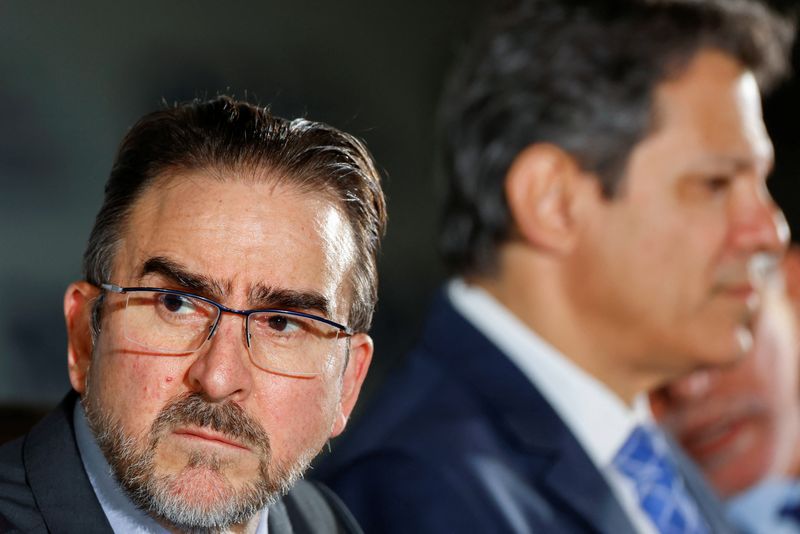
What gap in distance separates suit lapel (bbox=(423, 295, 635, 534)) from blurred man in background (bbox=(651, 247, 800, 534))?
0.47 m

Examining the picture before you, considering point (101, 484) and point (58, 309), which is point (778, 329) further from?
point (101, 484)

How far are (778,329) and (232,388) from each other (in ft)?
3.97

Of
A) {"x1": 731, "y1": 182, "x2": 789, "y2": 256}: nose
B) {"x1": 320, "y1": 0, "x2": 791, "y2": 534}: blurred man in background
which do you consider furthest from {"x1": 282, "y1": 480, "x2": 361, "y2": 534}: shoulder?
{"x1": 731, "y1": 182, "x2": 789, "y2": 256}: nose

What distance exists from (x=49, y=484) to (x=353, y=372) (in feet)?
0.76

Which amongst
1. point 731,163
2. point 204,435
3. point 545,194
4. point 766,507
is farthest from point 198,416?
point 766,507

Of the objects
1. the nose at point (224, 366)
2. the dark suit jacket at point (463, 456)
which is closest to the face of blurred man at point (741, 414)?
the dark suit jacket at point (463, 456)

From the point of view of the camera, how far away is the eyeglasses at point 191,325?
0.77m

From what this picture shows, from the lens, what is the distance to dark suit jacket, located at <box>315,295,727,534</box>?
1103 mm

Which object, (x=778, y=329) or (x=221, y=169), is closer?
(x=221, y=169)

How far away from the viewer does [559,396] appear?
4.21 feet

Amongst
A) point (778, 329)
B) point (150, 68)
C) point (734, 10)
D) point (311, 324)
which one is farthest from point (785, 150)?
point (311, 324)

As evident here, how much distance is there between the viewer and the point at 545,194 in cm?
130

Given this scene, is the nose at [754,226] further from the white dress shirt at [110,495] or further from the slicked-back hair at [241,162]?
the white dress shirt at [110,495]

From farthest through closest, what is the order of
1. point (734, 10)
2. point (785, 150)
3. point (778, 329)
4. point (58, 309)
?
point (785, 150)
point (778, 329)
point (58, 309)
point (734, 10)
